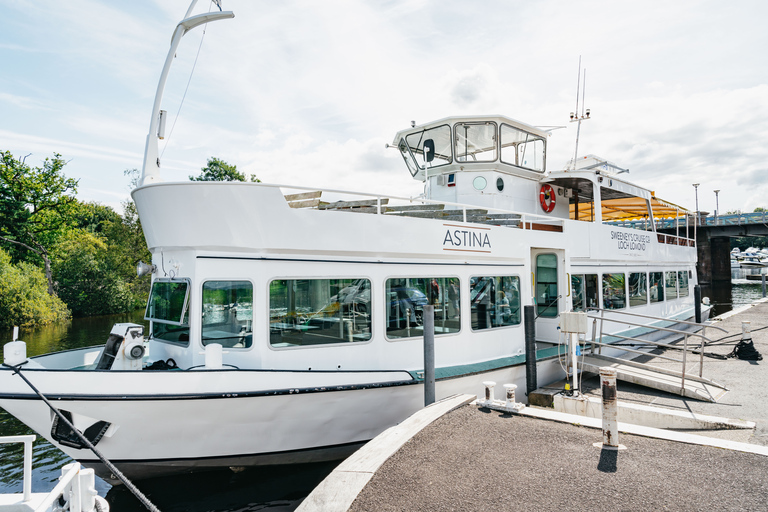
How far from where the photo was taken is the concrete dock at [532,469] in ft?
11.1

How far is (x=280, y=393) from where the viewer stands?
4.87m

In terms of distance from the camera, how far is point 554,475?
149 inches

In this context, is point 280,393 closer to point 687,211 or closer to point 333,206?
point 333,206

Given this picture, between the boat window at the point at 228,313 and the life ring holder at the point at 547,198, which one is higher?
the life ring holder at the point at 547,198

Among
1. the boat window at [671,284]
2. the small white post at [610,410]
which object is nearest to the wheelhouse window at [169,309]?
the small white post at [610,410]

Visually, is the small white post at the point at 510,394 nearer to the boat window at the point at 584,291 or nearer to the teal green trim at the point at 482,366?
the teal green trim at the point at 482,366

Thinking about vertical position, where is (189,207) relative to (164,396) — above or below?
above

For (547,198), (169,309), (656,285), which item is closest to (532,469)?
(169,309)

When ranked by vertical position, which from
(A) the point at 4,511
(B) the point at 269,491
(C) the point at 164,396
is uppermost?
(C) the point at 164,396

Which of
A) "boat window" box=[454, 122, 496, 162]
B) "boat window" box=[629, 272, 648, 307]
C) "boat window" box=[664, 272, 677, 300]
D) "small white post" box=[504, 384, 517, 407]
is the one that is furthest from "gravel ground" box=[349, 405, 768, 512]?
"boat window" box=[664, 272, 677, 300]

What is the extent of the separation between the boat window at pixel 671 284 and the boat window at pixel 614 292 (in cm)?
332

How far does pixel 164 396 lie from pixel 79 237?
2898cm

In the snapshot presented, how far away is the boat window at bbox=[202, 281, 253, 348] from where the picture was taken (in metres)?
5.32

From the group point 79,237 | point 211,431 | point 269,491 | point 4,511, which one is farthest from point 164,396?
point 79,237
